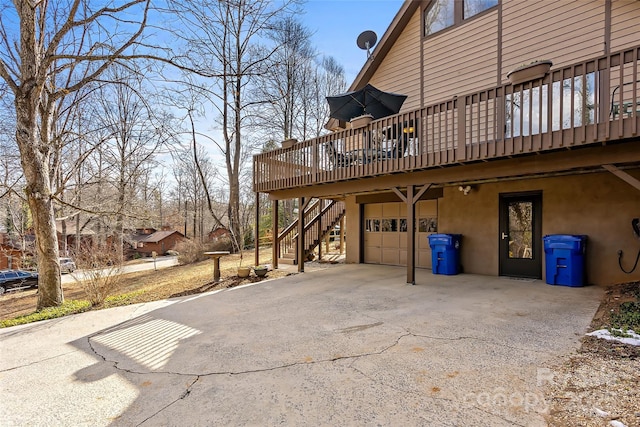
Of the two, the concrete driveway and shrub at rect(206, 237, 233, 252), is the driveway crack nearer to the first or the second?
the concrete driveway

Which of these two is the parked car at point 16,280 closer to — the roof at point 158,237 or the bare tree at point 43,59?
the bare tree at point 43,59

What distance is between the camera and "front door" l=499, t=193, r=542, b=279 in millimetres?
6887

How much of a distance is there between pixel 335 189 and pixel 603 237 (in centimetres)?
530

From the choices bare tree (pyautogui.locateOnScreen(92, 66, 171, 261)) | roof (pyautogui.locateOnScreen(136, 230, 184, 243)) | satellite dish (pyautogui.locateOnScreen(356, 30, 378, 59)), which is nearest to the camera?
bare tree (pyautogui.locateOnScreen(92, 66, 171, 261))

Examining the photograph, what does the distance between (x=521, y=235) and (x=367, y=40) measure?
6.68 metres

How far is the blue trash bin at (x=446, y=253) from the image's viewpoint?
755 cm

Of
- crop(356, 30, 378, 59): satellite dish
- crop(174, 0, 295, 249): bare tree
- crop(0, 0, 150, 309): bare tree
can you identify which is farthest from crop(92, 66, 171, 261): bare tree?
crop(356, 30, 378, 59): satellite dish

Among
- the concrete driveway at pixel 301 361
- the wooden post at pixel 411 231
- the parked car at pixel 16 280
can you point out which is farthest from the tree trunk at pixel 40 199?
the parked car at pixel 16 280

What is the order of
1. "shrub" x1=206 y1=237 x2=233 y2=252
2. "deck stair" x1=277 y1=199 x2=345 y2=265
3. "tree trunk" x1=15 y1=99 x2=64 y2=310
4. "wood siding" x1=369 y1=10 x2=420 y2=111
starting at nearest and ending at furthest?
"tree trunk" x1=15 y1=99 x2=64 y2=310 → "wood siding" x1=369 y1=10 x2=420 y2=111 → "deck stair" x1=277 y1=199 x2=345 y2=265 → "shrub" x1=206 y1=237 x2=233 y2=252

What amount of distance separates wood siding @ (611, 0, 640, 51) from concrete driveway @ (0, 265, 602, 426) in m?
4.51

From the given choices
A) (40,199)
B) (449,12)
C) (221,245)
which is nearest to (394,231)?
(449,12)

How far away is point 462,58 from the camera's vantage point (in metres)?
7.95

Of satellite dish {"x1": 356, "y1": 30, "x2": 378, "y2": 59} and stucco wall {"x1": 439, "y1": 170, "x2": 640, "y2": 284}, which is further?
satellite dish {"x1": 356, "y1": 30, "x2": 378, "y2": 59}

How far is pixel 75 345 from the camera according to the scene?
3.87 m
